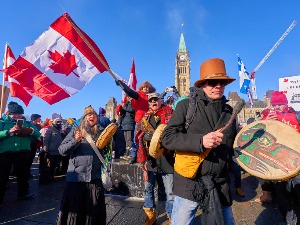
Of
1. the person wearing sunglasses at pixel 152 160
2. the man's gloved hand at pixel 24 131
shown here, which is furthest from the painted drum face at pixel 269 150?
the man's gloved hand at pixel 24 131

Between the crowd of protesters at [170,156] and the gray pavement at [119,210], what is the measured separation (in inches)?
11.9

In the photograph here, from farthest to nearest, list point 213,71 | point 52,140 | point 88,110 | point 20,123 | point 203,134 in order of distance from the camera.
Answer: point 52,140
point 20,123
point 88,110
point 213,71
point 203,134

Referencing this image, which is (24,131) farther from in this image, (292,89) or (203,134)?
(292,89)

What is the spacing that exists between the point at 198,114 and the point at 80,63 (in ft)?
12.0

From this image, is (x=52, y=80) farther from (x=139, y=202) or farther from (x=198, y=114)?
(x=198, y=114)

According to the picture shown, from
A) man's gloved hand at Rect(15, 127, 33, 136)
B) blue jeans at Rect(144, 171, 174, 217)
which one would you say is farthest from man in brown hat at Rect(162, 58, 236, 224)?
man's gloved hand at Rect(15, 127, 33, 136)

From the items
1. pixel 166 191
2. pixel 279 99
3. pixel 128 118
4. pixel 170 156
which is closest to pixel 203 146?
pixel 170 156

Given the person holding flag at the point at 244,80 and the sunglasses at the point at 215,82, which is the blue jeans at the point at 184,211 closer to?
the sunglasses at the point at 215,82

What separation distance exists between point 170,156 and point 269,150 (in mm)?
1355

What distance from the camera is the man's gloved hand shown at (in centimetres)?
542

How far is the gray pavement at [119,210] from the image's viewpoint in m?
4.33

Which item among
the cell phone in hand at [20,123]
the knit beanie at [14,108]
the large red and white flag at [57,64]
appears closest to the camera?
the large red and white flag at [57,64]

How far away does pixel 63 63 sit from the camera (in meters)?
5.03

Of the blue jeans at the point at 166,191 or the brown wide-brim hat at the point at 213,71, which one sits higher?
the brown wide-brim hat at the point at 213,71
